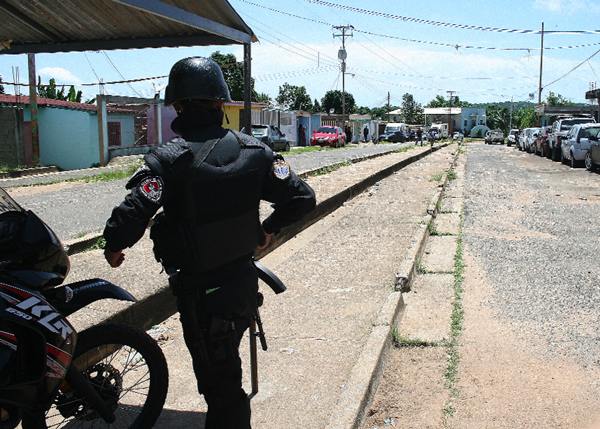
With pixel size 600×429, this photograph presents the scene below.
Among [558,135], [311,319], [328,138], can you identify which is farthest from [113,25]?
[328,138]

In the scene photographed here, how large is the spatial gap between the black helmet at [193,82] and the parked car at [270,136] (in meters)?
24.8

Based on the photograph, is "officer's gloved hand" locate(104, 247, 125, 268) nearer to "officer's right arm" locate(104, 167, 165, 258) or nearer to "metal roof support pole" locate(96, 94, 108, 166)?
"officer's right arm" locate(104, 167, 165, 258)

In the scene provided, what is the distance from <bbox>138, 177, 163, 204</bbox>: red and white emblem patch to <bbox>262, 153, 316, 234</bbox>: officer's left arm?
53 centimetres

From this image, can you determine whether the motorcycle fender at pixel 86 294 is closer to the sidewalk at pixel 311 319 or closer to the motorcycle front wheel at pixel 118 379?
the motorcycle front wheel at pixel 118 379

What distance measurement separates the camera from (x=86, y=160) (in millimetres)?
22438

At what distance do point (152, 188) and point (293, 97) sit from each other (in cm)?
8575

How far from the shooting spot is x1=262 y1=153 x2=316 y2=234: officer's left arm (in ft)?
8.32

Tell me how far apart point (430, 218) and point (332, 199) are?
2.19 m

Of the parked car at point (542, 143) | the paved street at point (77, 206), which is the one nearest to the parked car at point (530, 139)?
the parked car at point (542, 143)

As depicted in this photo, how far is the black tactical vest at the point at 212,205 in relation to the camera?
90.4 inches

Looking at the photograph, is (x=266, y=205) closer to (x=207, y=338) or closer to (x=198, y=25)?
(x=198, y=25)

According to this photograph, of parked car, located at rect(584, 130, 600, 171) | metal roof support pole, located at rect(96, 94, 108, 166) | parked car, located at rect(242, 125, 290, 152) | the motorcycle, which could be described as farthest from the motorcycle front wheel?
parked car, located at rect(242, 125, 290, 152)

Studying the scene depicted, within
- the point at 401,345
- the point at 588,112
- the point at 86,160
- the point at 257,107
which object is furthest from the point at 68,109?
the point at 588,112

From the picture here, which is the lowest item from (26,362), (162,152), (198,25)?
(26,362)
